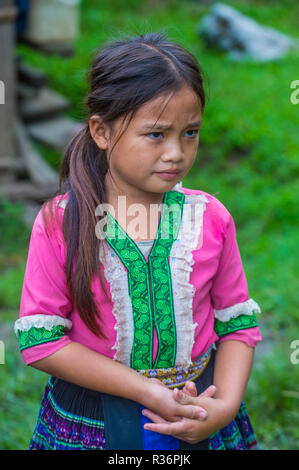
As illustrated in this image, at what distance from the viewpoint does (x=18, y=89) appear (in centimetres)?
627

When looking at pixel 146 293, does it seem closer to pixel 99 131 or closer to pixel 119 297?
pixel 119 297

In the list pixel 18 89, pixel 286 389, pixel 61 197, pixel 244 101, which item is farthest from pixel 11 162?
pixel 61 197

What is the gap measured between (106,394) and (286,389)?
4.45ft

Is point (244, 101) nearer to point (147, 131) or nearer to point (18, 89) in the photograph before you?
point (18, 89)

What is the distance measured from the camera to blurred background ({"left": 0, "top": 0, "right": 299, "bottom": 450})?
267cm

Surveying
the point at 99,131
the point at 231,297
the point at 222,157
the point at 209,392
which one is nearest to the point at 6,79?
the point at 222,157

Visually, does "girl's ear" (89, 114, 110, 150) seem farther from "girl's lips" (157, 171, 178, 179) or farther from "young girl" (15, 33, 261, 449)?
"girl's lips" (157, 171, 178, 179)

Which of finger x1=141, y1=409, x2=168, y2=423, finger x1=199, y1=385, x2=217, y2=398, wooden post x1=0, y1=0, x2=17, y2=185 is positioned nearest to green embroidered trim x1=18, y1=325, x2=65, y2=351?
finger x1=141, y1=409, x2=168, y2=423

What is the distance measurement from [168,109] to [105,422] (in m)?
0.76

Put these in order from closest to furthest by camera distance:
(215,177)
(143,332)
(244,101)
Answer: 1. (143,332)
2. (215,177)
3. (244,101)

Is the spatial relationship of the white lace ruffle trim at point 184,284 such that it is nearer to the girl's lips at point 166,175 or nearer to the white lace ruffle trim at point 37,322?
the girl's lips at point 166,175

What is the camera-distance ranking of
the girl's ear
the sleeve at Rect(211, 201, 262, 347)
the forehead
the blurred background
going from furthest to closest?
the blurred background, the sleeve at Rect(211, 201, 262, 347), the girl's ear, the forehead

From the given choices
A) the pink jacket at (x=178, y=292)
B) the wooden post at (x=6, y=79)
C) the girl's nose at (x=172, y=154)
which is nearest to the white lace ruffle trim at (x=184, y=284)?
the pink jacket at (x=178, y=292)

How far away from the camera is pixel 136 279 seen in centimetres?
149
